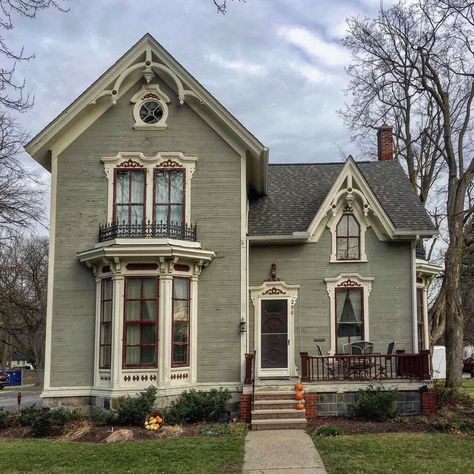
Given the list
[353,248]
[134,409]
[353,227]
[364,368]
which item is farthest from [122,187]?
[364,368]

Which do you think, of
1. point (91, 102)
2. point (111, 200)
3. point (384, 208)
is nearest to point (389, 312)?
point (384, 208)

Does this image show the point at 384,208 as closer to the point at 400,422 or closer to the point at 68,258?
the point at 400,422

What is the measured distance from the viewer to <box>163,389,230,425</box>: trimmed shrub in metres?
13.7

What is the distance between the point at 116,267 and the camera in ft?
47.6

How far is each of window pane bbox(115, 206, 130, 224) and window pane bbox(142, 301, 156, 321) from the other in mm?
2273

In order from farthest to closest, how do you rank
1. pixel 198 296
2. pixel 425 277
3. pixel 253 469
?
1. pixel 425 277
2. pixel 198 296
3. pixel 253 469

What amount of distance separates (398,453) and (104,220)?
30.3ft

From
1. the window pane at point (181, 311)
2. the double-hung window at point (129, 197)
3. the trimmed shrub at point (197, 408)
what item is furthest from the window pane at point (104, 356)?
the double-hung window at point (129, 197)

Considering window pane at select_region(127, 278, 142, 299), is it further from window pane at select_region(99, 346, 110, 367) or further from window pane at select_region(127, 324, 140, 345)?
window pane at select_region(99, 346, 110, 367)

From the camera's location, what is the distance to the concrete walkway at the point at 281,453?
9.28 m

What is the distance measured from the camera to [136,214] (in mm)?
15383

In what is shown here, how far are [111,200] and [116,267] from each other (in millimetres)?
2025

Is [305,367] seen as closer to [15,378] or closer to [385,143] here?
[385,143]

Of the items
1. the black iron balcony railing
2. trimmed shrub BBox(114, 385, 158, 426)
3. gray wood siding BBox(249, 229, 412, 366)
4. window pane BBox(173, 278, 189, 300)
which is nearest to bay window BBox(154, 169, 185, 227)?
the black iron balcony railing
